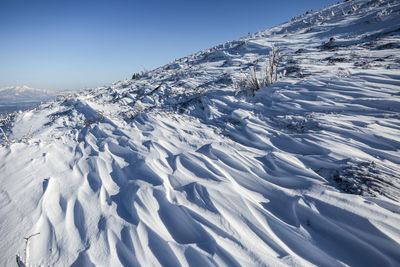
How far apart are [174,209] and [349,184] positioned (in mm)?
1236

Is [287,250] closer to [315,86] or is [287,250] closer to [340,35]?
[315,86]

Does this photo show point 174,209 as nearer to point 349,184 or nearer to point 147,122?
point 349,184

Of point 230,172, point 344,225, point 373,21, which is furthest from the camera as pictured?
point 373,21

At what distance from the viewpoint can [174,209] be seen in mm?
1264

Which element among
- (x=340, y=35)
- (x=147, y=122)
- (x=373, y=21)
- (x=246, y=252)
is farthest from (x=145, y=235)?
(x=373, y=21)

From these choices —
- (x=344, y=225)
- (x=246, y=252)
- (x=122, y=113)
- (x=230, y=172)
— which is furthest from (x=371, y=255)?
(x=122, y=113)

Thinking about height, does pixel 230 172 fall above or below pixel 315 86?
below

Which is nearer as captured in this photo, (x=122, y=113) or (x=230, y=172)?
(x=230, y=172)

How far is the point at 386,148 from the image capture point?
143 centimetres

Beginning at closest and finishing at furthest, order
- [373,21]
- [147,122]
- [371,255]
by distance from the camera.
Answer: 1. [371,255]
2. [147,122]
3. [373,21]

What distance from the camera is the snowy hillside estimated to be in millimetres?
990

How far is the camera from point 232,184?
1396 millimetres

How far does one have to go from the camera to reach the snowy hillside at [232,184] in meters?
0.99

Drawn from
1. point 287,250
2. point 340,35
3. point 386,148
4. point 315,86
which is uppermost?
point 340,35
